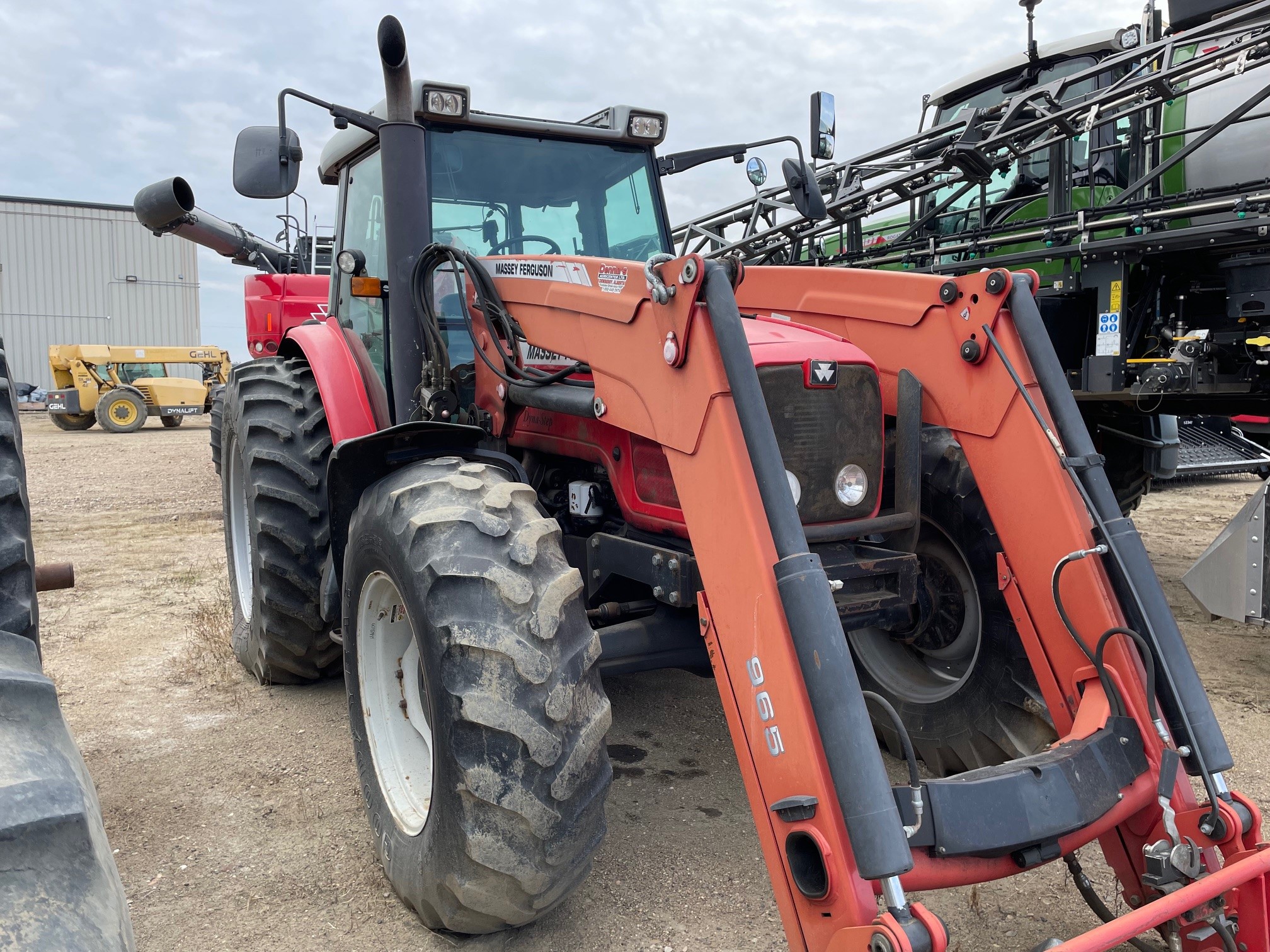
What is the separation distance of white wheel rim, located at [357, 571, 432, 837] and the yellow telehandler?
66.7 feet

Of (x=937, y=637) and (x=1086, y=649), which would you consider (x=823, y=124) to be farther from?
(x=1086, y=649)

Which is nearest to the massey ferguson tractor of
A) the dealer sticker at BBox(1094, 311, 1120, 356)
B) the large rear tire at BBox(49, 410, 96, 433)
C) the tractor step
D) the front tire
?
the dealer sticker at BBox(1094, 311, 1120, 356)

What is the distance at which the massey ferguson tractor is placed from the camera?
1.96 meters

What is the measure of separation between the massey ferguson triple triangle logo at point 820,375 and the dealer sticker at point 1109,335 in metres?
3.16

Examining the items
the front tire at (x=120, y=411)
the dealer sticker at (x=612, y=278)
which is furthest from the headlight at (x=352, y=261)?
the front tire at (x=120, y=411)

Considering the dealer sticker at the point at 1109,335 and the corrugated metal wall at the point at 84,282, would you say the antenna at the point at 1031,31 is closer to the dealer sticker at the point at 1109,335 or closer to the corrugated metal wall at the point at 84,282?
the dealer sticker at the point at 1109,335

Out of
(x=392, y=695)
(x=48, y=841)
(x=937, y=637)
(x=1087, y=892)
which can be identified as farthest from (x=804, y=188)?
(x=48, y=841)

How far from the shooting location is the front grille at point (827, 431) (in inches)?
97.6

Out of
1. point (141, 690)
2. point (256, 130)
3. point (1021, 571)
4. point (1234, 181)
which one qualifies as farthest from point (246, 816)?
point (1234, 181)

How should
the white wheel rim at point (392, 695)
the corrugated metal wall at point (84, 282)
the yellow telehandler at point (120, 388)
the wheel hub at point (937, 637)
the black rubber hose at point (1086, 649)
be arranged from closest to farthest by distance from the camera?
the black rubber hose at point (1086, 649) → the white wheel rim at point (392, 695) → the wheel hub at point (937, 637) → the yellow telehandler at point (120, 388) → the corrugated metal wall at point (84, 282)

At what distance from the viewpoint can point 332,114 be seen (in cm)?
304

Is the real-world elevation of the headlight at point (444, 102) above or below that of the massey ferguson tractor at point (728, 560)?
above

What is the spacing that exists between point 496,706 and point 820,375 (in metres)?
1.18

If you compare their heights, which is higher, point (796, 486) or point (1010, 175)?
point (1010, 175)
